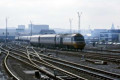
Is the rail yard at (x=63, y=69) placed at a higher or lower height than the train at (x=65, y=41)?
lower

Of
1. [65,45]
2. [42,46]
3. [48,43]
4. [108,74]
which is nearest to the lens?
[108,74]

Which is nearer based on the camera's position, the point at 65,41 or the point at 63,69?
the point at 63,69

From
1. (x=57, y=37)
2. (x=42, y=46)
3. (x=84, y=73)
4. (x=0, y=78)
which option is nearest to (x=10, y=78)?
(x=0, y=78)

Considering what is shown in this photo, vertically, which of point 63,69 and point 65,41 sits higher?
point 65,41

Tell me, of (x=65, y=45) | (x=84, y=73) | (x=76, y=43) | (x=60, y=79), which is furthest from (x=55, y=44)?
(x=60, y=79)

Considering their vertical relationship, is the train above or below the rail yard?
above

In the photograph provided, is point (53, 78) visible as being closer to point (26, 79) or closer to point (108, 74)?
point (26, 79)

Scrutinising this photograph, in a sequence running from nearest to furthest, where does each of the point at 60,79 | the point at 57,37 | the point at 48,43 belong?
the point at 60,79, the point at 57,37, the point at 48,43

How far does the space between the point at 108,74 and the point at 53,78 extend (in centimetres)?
432

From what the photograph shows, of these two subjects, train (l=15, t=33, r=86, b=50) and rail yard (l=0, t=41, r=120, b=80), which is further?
train (l=15, t=33, r=86, b=50)

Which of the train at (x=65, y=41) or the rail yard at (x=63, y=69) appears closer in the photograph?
the rail yard at (x=63, y=69)

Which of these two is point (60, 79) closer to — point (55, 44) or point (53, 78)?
point (53, 78)

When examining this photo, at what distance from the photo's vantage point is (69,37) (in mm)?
54719

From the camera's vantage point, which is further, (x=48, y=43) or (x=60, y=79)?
(x=48, y=43)
